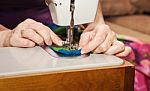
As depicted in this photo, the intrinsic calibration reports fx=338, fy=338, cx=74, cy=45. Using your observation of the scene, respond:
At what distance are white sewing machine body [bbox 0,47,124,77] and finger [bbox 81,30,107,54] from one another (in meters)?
0.02

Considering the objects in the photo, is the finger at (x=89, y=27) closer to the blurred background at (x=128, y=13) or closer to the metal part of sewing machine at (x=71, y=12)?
the metal part of sewing machine at (x=71, y=12)

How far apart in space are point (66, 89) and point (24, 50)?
0.18 meters

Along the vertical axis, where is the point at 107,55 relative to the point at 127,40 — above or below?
above

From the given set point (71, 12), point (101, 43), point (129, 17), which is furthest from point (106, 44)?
point (129, 17)

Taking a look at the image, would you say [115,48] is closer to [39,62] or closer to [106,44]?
[106,44]

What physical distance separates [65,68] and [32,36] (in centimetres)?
18

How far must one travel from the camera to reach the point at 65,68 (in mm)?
693

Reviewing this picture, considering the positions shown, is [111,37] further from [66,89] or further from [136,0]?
[136,0]

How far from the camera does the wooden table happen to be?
2.15 feet

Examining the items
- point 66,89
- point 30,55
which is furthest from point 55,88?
point 30,55

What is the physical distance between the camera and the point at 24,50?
0.81 m

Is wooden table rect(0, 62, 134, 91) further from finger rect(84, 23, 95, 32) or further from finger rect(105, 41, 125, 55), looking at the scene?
finger rect(84, 23, 95, 32)

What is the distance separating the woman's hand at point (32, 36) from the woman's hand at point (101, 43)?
0.07 metres

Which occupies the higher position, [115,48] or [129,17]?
[115,48]
